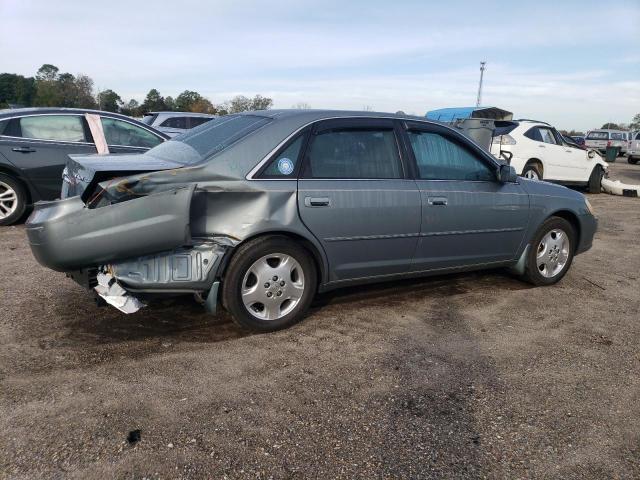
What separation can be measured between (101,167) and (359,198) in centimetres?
183

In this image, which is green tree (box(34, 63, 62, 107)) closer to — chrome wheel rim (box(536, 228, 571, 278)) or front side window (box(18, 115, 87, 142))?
front side window (box(18, 115, 87, 142))

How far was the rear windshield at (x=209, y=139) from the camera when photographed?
145 inches

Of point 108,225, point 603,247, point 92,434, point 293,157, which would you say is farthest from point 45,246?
point 603,247

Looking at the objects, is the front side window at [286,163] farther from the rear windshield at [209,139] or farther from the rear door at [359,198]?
the rear windshield at [209,139]

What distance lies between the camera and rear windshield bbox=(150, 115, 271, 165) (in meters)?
3.68

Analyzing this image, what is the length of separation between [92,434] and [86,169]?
5.81ft

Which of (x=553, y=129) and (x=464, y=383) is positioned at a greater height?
(x=553, y=129)

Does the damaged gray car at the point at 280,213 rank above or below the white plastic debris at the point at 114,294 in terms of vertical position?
above

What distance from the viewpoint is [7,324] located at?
3.78 metres

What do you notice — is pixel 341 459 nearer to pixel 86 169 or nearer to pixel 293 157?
pixel 293 157

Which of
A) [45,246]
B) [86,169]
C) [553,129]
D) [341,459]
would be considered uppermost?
[553,129]

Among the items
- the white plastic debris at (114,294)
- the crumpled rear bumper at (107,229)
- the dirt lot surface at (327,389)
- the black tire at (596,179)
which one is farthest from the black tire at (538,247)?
the black tire at (596,179)

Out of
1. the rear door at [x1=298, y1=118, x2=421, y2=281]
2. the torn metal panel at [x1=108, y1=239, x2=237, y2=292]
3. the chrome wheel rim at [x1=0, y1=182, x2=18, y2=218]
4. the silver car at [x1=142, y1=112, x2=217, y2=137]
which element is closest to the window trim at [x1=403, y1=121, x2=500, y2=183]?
the rear door at [x1=298, y1=118, x2=421, y2=281]

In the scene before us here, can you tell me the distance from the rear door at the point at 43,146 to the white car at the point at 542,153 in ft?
27.6
